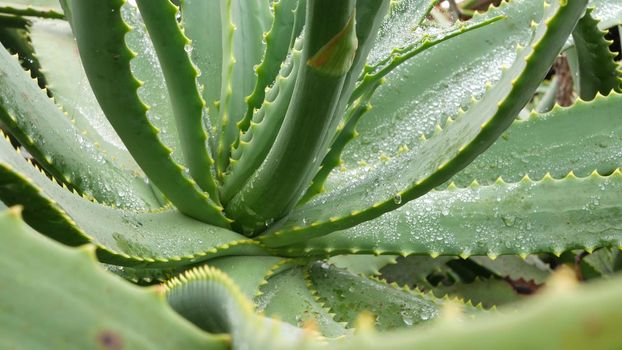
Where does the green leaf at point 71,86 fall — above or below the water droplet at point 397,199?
below

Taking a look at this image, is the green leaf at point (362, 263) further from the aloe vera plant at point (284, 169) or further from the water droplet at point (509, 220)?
the water droplet at point (509, 220)

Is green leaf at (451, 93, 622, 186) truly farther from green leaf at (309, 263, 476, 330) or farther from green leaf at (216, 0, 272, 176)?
green leaf at (216, 0, 272, 176)

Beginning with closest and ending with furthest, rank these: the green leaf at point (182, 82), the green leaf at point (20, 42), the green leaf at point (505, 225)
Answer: the green leaf at point (182, 82), the green leaf at point (505, 225), the green leaf at point (20, 42)

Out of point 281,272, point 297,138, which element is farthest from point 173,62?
point 281,272

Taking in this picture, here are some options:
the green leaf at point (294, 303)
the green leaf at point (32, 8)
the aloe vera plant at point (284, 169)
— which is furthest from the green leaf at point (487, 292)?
the green leaf at point (32, 8)

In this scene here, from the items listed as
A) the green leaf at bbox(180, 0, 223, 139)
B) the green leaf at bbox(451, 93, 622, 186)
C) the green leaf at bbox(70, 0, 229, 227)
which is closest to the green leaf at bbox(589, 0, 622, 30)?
the green leaf at bbox(451, 93, 622, 186)

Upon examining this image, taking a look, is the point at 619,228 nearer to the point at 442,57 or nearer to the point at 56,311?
the point at 442,57
